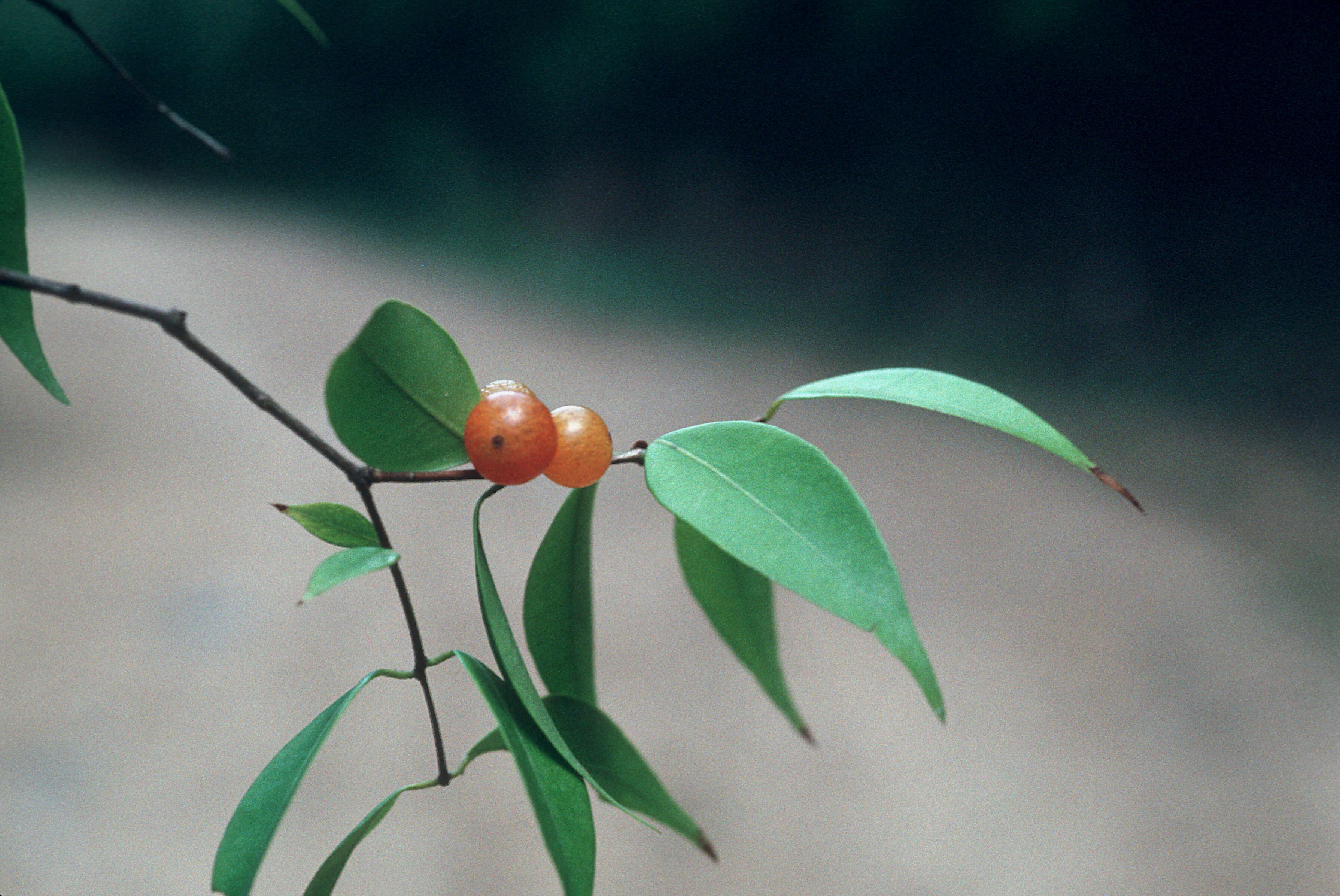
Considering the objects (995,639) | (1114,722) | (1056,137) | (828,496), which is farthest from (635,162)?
(828,496)

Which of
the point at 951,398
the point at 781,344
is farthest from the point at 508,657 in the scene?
the point at 781,344

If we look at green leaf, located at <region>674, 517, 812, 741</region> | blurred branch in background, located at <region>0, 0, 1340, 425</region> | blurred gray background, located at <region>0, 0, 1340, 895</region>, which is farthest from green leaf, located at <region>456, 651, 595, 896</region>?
blurred branch in background, located at <region>0, 0, 1340, 425</region>

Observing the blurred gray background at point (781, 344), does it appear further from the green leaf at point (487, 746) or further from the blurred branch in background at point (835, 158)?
the green leaf at point (487, 746)

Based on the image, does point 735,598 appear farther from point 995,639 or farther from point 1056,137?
point 1056,137

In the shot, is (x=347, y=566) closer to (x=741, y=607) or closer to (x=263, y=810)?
(x=263, y=810)

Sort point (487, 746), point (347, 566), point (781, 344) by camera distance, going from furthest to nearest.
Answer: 1. point (781, 344)
2. point (487, 746)
3. point (347, 566)

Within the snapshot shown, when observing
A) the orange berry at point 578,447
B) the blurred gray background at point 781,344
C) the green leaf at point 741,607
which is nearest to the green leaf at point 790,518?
the orange berry at point 578,447
